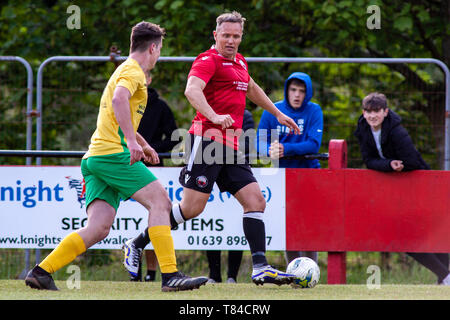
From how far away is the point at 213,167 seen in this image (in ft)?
20.0

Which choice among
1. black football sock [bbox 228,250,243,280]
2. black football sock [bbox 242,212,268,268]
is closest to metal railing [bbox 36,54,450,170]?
black football sock [bbox 228,250,243,280]

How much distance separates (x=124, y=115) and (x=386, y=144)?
3.18 metres

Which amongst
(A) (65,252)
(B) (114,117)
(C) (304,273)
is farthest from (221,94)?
(A) (65,252)

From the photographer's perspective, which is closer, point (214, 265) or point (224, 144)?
point (224, 144)

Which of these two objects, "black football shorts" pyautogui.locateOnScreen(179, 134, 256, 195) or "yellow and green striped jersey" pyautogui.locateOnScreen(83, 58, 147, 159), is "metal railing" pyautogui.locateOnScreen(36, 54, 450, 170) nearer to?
"black football shorts" pyautogui.locateOnScreen(179, 134, 256, 195)

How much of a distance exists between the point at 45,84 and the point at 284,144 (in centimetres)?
337

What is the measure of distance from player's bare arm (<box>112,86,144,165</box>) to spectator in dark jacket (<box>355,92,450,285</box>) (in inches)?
117

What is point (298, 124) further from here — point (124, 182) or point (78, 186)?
point (124, 182)

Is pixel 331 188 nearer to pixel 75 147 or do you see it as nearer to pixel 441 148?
pixel 441 148

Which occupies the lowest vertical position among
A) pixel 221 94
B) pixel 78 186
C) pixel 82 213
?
pixel 82 213

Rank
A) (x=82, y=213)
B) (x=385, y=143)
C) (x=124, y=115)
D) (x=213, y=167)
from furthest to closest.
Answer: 1. (x=82, y=213)
2. (x=385, y=143)
3. (x=213, y=167)
4. (x=124, y=115)

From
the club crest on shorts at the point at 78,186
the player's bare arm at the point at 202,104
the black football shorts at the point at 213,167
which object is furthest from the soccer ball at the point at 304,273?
the club crest on shorts at the point at 78,186

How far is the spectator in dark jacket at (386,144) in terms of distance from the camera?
7.46 m

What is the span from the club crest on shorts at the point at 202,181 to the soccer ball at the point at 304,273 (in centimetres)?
95
